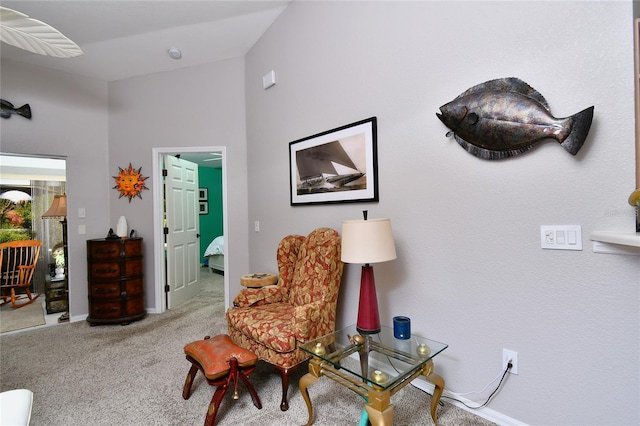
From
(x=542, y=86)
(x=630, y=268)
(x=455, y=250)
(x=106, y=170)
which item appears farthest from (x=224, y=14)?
(x=630, y=268)

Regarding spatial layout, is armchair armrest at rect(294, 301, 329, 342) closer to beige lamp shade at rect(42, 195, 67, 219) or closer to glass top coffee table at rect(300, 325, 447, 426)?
glass top coffee table at rect(300, 325, 447, 426)

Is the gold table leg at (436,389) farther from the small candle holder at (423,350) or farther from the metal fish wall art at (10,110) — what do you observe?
the metal fish wall art at (10,110)

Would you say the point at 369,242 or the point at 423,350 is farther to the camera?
the point at 369,242

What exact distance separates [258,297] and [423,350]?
4.35ft

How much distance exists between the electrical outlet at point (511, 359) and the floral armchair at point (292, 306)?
105 centimetres

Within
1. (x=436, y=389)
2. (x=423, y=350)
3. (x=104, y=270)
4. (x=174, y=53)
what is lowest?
(x=436, y=389)

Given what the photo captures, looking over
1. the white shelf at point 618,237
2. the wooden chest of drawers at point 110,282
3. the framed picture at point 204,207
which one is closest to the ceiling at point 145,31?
the wooden chest of drawers at point 110,282

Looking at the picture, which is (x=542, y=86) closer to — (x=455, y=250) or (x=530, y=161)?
(x=530, y=161)

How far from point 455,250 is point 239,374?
4.85 ft

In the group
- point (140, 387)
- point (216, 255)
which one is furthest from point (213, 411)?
point (216, 255)

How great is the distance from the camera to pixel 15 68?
3.35m

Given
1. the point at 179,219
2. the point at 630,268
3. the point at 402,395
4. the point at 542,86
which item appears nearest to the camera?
the point at 630,268

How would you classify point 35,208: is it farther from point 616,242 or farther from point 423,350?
point 616,242

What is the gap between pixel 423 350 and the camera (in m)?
1.59
